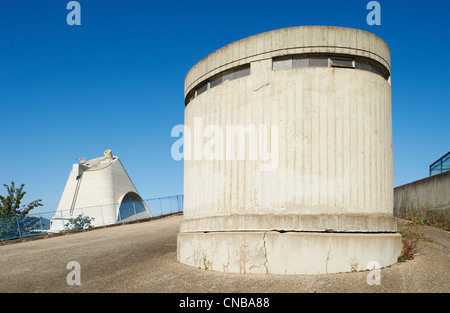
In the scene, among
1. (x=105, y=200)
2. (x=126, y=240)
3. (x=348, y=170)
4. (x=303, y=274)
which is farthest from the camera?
(x=105, y=200)

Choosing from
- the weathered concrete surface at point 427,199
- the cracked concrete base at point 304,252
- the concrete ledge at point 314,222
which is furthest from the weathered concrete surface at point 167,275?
the weathered concrete surface at point 427,199

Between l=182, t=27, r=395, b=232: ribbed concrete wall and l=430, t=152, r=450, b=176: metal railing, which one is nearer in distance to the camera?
l=182, t=27, r=395, b=232: ribbed concrete wall

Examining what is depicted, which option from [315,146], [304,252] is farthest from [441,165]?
[304,252]

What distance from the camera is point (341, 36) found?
694cm

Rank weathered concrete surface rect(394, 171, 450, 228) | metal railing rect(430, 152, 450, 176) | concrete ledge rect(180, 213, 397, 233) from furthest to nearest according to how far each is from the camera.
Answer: metal railing rect(430, 152, 450, 176) < weathered concrete surface rect(394, 171, 450, 228) < concrete ledge rect(180, 213, 397, 233)

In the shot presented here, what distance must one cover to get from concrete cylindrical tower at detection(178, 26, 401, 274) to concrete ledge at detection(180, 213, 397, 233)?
0.02m

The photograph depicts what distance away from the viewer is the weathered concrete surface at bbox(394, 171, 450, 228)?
419 inches

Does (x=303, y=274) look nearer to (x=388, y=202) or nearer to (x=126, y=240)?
(x=388, y=202)

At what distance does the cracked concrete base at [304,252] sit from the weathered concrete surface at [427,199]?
16.1 ft

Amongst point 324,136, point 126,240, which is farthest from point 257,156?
point 126,240

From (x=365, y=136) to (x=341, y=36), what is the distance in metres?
1.94

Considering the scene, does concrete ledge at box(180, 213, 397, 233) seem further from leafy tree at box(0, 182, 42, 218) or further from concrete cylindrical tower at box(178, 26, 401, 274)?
leafy tree at box(0, 182, 42, 218)

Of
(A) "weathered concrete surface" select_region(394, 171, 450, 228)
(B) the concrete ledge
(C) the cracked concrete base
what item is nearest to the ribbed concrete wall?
(B) the concrete ledge

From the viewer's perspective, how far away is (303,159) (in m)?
6.70
